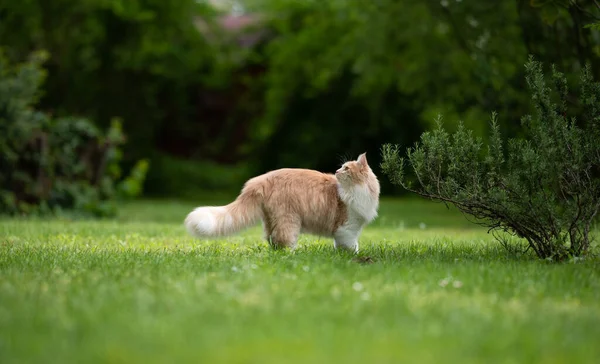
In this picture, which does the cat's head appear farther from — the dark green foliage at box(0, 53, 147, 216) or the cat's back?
the dark green foliage at box(0, 53, 147, 216)

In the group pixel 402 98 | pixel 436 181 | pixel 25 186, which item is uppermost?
pixel 402 98

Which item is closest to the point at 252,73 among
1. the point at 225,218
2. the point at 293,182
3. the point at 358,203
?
the point at 293,182

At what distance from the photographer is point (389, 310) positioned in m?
4.38

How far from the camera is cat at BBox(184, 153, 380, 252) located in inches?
283

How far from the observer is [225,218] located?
6.95 m

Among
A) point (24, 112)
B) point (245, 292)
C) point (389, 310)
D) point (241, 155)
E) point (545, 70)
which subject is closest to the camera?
point (389, 310)

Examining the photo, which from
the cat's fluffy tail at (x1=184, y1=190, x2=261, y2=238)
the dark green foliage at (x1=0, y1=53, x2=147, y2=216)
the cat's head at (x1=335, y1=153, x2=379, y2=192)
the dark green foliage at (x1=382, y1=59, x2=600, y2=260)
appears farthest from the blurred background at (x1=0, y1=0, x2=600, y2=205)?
the cat's fluffy tail at (x1=184, y1=190, x2=261, y2=238)

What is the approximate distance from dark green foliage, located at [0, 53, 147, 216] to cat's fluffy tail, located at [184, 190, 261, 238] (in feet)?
24.9

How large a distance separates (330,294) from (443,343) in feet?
4.08

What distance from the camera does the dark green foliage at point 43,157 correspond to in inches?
522

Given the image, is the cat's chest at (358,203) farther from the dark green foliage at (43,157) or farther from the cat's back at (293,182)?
the dark green foliage at (43,157)

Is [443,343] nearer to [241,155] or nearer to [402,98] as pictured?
[402,98]

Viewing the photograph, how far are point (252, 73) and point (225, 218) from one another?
24255 mm

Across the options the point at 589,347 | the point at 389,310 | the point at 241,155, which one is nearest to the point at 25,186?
the point at 389,310
